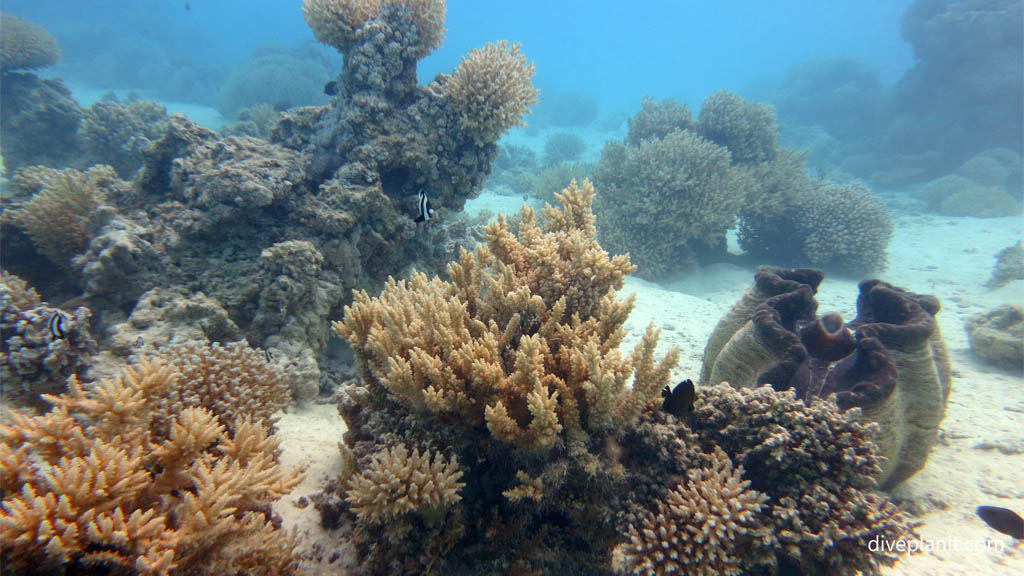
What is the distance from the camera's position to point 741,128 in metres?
11.1

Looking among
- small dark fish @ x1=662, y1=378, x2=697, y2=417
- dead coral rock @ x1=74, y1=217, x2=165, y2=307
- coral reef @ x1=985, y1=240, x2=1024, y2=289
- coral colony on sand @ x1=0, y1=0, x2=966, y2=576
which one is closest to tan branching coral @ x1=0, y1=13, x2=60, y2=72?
coral colony on sand @ x1=0, y1=0, x2=966, y2=576

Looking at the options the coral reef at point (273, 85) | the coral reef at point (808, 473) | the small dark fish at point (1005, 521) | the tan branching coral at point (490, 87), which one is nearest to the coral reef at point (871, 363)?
the small dark fish at point (1005, 521)

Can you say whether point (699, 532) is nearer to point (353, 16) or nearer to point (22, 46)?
point (353, 16)

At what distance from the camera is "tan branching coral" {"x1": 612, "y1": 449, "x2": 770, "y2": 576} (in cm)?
194

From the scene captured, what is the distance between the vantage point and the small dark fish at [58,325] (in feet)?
9.78

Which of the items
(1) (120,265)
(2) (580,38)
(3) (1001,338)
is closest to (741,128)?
(3) (1001,338)

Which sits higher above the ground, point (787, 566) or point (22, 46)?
point (22, 46)

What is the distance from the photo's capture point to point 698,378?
197 inches

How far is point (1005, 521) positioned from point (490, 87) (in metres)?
5.95

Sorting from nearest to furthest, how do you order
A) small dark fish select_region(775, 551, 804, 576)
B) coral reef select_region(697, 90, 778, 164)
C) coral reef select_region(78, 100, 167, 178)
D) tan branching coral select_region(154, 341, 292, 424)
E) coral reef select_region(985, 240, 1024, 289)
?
small dark fish select_region(775, 551, 804, 576) → tan branching coral select_region(154, 341, 292, 424) → coral reef select_region(985, 240, 1024, 289) → coral reef select_region(78, 100, 167, 178) → coral reef select_region(697, 90, 778, 164)

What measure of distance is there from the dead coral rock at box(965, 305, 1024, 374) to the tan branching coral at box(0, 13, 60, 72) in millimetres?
21557

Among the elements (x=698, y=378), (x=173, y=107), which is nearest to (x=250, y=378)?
(x=698, y=378)

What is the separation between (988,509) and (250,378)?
547 centimetres

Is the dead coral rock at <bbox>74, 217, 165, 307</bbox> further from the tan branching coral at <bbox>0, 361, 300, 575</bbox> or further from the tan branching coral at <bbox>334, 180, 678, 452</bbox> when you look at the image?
the tan branching coral at <bbox>334, 180, 678, 452</bbox>
